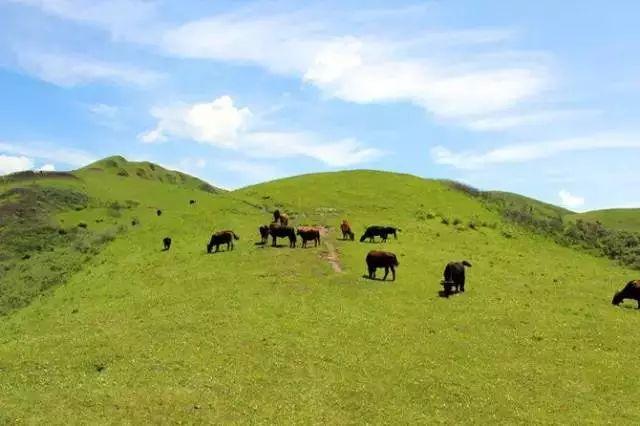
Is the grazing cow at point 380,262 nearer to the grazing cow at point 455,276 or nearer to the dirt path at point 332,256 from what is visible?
the dirt path at point 332,256

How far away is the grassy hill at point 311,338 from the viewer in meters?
25.9

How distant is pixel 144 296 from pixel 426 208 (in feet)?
157

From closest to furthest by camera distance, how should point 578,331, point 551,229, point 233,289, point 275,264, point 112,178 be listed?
point 578,331 < point 233,289 < point 275,264 < point 551,229 < point 112,178

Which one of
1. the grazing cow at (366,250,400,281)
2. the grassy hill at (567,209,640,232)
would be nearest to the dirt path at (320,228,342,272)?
the grazing cow at (366,250,400,281)

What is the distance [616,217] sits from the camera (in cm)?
16812

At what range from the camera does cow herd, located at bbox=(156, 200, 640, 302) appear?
40.2 metres

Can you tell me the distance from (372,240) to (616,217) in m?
133

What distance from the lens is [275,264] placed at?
45781 millimetres

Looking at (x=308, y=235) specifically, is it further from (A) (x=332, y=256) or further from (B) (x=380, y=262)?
(B) (x=380, y=262)

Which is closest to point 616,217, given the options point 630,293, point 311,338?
point 630,293

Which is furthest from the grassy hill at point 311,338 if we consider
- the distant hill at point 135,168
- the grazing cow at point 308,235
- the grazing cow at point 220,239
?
the distant hill at point 135,168

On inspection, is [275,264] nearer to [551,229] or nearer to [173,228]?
[173,228]

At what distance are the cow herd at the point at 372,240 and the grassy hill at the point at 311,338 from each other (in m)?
1.07

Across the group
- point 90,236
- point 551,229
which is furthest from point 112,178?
point 551,229
